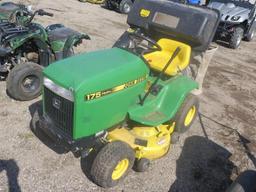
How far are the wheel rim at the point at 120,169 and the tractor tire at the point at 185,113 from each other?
1228 mm

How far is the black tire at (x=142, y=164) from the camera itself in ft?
14.8

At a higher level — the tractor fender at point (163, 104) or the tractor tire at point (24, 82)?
the tractor fender at point (163, 104)

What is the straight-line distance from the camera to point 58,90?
3.89 metres

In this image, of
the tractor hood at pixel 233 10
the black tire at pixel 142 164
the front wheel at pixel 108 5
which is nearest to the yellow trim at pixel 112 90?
the black tire at pixel 142 164

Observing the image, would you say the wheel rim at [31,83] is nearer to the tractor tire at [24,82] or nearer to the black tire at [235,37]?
the tractor tire at [24,82]

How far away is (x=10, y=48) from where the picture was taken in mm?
5918

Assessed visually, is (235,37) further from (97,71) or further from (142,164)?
(97,71)

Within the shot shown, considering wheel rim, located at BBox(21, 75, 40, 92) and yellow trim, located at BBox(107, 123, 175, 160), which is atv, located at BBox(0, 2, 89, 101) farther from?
yellow trim, located at BBox(107, 123, 175, 160)

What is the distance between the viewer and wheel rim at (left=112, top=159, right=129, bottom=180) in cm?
424

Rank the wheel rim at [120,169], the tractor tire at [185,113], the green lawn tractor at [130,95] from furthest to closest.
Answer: the tractor tire at [185,113], the wheel rim at [120,169], the green lawn tractor at [130,95]

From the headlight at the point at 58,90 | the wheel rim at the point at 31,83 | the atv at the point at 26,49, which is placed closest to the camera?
the headlight at the point at 58,90

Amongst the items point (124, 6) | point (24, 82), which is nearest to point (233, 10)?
point (124, 6)

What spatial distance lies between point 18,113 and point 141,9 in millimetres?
2676

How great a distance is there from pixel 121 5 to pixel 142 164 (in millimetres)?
10790
